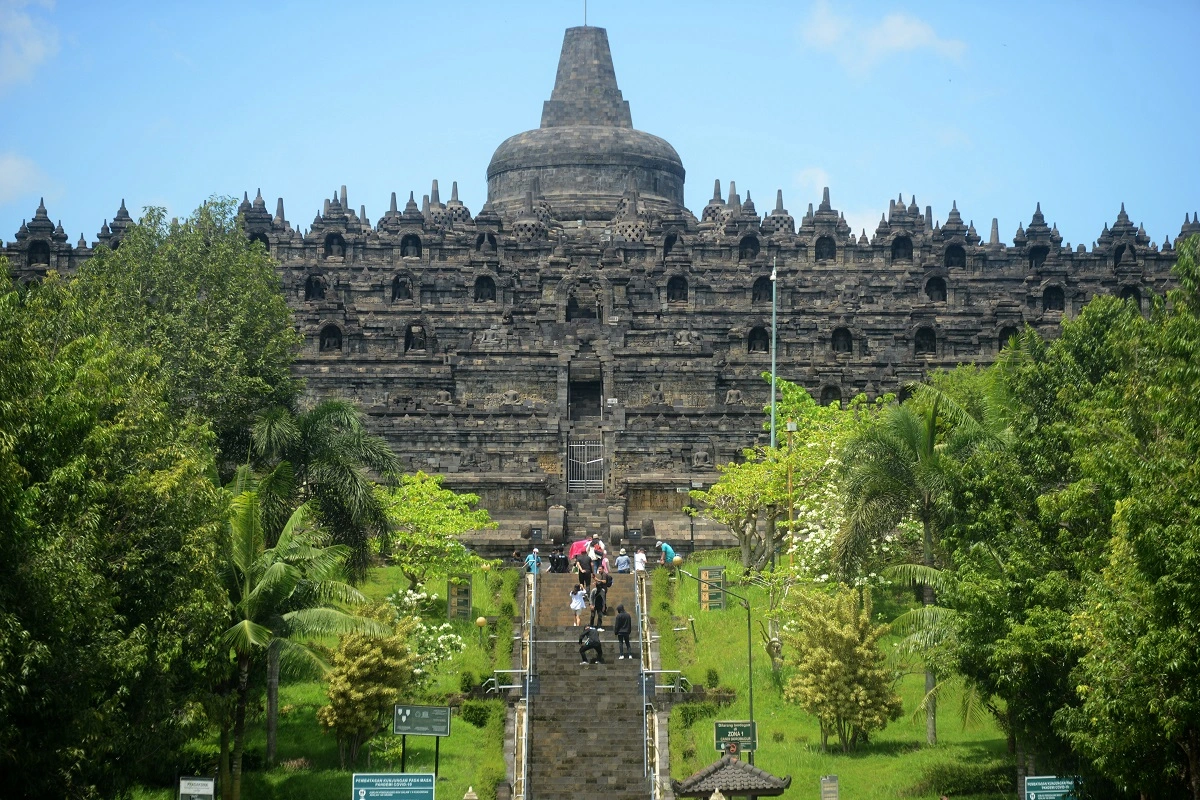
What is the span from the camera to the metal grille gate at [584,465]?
68.9 m

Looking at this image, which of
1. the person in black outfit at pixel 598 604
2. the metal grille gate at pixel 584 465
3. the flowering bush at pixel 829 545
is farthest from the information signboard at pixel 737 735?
the metal grille gate at pixel 584 465

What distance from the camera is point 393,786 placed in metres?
35.7

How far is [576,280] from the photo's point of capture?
276 feet

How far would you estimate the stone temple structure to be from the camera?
69062mm

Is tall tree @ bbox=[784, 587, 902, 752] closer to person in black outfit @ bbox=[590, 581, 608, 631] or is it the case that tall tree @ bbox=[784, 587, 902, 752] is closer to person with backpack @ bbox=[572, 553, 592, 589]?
person in black outfit @ bbox=[590, 581, 608, 631]

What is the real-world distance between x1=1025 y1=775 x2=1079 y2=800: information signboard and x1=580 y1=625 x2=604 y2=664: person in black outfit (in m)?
13.7

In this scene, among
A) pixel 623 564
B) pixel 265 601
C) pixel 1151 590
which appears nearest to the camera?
pixel 1151 590

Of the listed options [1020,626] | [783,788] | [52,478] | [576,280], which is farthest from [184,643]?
[576,280]

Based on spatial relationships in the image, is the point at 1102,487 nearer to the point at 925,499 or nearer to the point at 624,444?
the point at 925,499

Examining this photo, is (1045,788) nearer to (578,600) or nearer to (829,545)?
(829,545)

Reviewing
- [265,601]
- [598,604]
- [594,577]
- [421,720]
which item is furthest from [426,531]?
[421,720]

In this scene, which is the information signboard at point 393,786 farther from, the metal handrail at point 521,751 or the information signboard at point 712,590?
the information signboard at point 712,590

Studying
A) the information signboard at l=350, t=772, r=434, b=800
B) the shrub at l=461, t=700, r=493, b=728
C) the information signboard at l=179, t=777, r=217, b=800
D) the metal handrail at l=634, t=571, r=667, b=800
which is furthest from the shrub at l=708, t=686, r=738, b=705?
the information signboard at l=179, t=777, r=217, b=800

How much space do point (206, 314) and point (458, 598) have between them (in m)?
11.3
